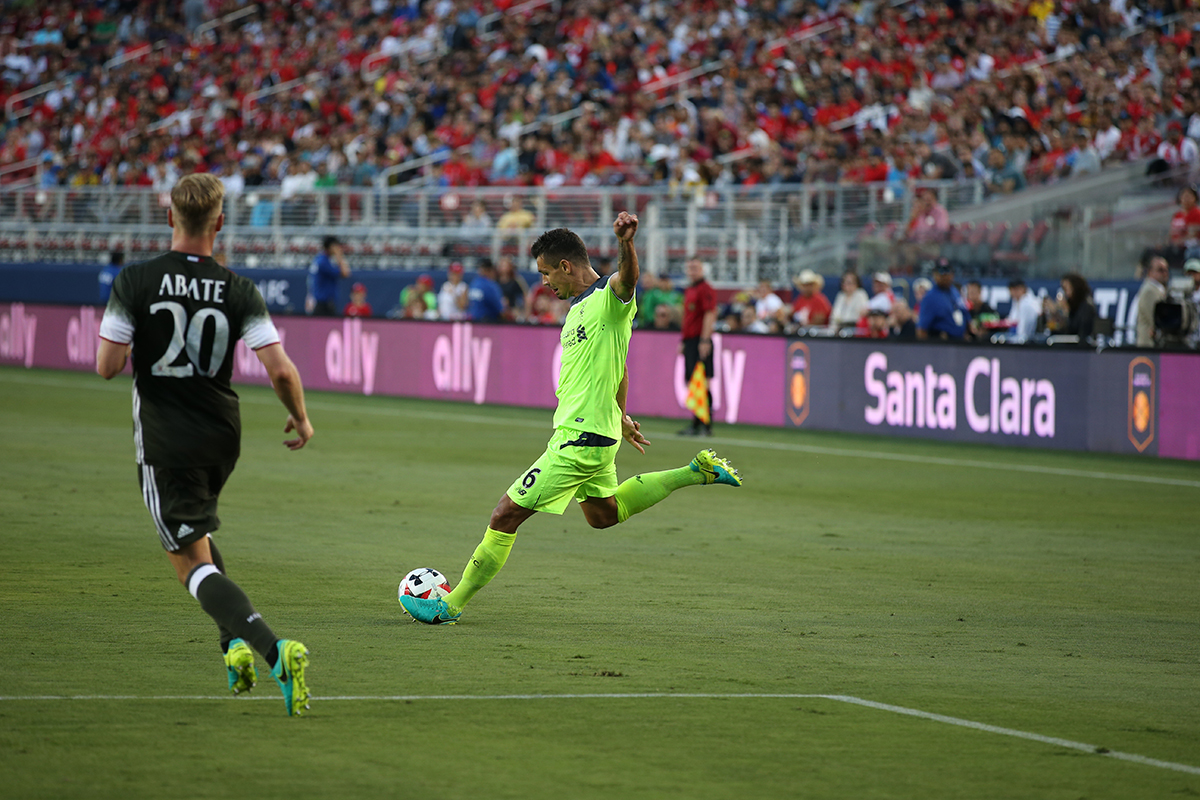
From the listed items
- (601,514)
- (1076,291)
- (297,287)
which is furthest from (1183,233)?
(297,287)

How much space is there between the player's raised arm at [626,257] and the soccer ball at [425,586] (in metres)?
1.78

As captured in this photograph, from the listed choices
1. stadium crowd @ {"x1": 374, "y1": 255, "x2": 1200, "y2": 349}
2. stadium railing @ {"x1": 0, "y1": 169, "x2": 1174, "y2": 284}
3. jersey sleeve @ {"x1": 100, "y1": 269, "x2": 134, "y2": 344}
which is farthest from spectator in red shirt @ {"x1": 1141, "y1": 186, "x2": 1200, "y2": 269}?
jersey sleeve @ {"x1": 100, "y1": 269, "x2": 134, "y2": 344}

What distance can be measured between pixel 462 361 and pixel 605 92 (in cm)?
1006

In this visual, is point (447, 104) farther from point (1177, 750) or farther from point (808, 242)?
point (1177, 750)

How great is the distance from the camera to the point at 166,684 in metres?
6.88

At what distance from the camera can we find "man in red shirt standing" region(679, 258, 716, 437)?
19.8 meters

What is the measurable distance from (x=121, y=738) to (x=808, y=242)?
2089cm

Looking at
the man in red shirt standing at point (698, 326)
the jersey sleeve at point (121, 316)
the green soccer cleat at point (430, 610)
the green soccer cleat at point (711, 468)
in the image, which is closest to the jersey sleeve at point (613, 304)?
the green soccer cleat at point (711, 468)

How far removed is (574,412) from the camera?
27.1 feet

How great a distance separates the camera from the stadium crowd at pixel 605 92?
86.2ft

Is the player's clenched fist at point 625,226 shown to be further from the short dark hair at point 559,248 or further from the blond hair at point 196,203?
the blond hair at point 196,203

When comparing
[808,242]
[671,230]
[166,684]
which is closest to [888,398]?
[808,242]

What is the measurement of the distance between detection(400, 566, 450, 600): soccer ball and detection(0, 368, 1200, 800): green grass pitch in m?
0.18

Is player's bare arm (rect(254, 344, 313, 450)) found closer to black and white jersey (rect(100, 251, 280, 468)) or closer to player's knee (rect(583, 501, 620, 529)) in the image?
black and white jersey (rect(100, 251, 280, 468))
